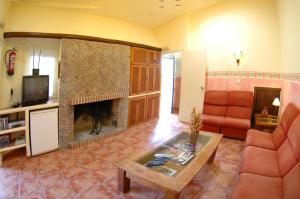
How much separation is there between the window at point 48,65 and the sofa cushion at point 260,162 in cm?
319

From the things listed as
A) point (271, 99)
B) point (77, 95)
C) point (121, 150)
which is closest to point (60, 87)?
point (77, 95)

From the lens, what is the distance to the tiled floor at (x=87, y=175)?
2.16 meters

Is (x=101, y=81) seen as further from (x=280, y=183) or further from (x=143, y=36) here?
(x=280, y=183)

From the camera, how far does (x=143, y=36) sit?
16.6ft

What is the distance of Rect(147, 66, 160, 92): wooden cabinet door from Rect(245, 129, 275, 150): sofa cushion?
8.64ft

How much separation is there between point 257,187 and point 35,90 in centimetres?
316

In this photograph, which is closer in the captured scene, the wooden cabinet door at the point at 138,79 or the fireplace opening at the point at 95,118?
the fireplace opening at the point at 95,118

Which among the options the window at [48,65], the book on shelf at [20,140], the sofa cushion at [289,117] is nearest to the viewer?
the sofa cushion at [289,117]

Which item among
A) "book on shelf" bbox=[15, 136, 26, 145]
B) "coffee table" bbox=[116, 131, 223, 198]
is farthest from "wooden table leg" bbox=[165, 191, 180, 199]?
"book on shelf" bbox=[15, 136, 26, 145]

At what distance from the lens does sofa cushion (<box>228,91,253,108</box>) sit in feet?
13.8

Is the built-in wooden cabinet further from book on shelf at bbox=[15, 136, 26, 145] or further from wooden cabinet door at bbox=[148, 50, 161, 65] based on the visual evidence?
book on shelf at bbox=[15, 136, 26, 145]

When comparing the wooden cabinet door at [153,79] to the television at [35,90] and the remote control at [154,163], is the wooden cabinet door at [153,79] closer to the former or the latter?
the television at [35,90]

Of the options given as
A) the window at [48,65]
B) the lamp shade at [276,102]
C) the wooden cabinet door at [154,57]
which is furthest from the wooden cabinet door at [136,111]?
the lamp shade at [276,102]

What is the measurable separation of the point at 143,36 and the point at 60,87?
2714mm
